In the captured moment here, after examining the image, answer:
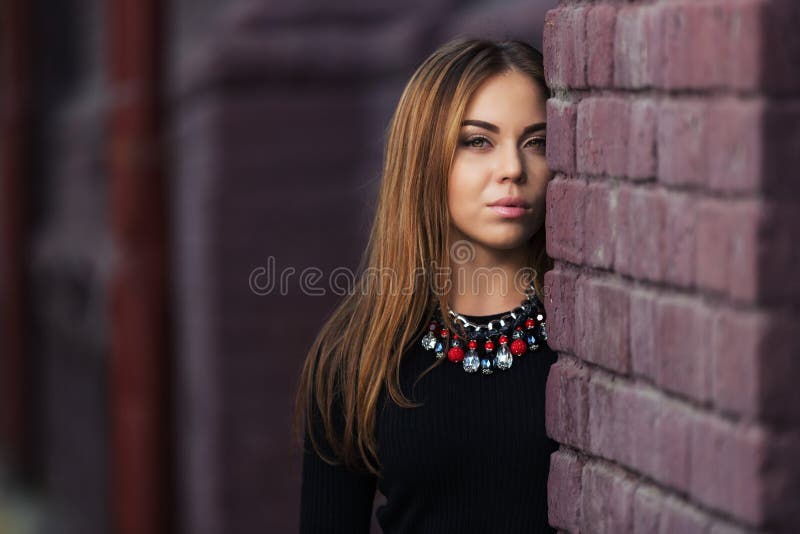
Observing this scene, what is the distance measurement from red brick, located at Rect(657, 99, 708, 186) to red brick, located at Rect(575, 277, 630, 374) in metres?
0.19

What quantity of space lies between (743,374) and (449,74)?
2.82ft

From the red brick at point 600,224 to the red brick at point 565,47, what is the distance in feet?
0.47

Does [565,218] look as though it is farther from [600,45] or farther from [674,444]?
[674,444]

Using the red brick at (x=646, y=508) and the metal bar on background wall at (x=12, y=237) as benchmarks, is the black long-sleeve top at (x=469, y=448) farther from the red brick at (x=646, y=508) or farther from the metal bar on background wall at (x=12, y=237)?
the metal bar on background wall at (x=12, y=237)

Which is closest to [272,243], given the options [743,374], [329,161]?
[329,161]

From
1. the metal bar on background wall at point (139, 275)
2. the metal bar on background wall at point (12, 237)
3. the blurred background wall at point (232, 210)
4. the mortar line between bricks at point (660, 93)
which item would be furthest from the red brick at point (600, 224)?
the metal bar on background wall at point (12, 237)

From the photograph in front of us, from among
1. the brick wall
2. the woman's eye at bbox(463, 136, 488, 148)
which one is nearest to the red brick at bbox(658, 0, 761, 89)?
the brick wall

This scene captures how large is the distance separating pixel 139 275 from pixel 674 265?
4.21m

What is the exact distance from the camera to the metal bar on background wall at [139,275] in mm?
5324

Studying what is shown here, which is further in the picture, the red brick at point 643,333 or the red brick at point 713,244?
the red brick at point 643,333

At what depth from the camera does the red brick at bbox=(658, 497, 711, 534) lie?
137cm

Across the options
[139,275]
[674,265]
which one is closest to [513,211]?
[674,265]

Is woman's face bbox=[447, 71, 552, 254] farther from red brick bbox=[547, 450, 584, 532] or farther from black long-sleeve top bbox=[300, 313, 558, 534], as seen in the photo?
red brick bbox=[547, 450, 584, 532]

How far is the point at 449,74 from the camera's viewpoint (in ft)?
6.48
